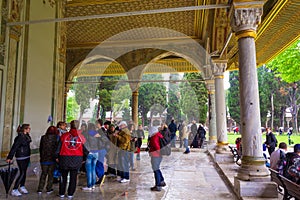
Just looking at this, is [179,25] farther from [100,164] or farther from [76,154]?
[76,154]

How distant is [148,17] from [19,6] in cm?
466

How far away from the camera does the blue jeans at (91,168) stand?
4602mm

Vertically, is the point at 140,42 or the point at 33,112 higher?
the point at 140,42

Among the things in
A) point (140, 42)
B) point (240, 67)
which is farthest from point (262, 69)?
point (240, 67)

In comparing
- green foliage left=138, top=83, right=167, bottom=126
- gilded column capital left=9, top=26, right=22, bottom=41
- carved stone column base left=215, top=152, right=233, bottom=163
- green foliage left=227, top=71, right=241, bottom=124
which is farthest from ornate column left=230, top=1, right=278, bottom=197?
green foliage left=227, top=71, right=241, bottom=124

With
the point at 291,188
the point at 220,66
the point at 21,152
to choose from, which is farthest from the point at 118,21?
the point at 291,188

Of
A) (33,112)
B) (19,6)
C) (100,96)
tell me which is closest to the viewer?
(19,6)

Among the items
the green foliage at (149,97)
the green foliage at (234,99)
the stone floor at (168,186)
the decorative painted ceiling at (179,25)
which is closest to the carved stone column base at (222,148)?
the stone floor at (168,186)

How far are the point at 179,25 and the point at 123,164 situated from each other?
275 inches

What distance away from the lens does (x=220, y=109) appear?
7785 mm

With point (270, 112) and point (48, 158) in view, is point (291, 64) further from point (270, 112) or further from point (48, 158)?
point (270, 112)

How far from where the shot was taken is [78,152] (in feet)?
13.4

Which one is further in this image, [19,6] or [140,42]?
[140,42]

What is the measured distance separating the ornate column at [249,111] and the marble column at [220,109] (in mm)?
3673
